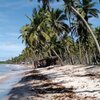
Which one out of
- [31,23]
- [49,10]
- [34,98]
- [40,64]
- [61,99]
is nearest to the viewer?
[61,99]

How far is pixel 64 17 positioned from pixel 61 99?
42421mm

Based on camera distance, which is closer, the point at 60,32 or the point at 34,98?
the point at 34,98

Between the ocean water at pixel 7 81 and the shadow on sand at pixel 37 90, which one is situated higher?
the ocean water at pixel 7 81

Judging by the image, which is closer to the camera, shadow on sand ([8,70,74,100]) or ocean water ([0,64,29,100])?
shadow on sand ([8,70,74,100])

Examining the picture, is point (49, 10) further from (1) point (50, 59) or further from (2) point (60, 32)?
(1) point (50, 59)

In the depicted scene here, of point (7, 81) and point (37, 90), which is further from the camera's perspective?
point (7, 81)

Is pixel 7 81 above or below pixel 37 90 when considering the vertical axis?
above

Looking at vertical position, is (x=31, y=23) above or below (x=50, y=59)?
above

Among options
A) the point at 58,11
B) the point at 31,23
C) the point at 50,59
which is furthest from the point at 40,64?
the point at 58,11

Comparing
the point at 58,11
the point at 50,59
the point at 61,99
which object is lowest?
the point at 61,99

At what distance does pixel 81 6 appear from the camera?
5622cm

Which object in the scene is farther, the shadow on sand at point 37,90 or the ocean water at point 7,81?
the ocean water at point 7,81

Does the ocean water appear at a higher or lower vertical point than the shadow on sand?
higher

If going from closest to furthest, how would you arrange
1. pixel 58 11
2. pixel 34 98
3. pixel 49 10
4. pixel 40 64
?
pixel 34 98 → pixel 49 10 → pixel 58 11 → pixel 40 64
